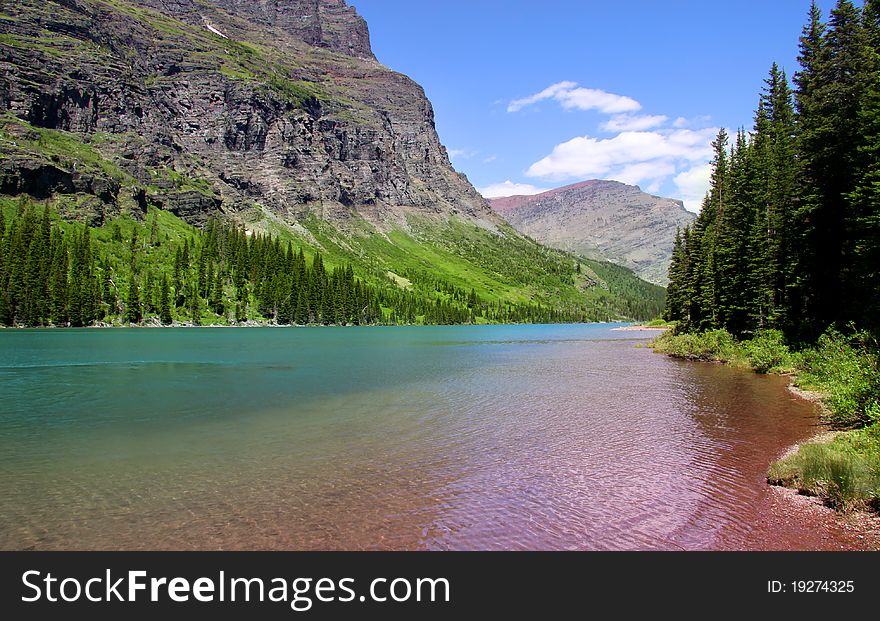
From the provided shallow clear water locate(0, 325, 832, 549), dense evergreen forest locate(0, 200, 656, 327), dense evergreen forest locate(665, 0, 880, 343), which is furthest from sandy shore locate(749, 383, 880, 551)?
dense evergreen forest locate(0, 200, 656, 327)

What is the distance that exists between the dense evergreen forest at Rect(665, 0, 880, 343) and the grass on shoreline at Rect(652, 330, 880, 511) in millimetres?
2386

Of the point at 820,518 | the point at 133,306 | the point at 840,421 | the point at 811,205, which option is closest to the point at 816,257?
the point at 811,205

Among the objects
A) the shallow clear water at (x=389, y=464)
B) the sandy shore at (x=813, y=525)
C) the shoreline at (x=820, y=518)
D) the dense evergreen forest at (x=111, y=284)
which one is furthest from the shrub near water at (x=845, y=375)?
the dense evergreen forest at (x=111, y=284)

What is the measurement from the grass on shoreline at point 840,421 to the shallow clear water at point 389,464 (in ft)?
4.51

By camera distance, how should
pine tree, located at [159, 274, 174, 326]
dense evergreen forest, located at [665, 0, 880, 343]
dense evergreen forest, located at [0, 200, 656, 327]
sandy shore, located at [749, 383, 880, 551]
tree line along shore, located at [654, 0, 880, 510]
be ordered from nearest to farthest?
sandy shore, located at [749, 383, 880, 551], tree line along shore, located at [654, 0, 880, 510], dense evergreen forest, located at [665, 0, 880, 343], dense evergreen forest, located at [0, 200, 656, 327], pine tree, located at [159, 274, 174, 326]

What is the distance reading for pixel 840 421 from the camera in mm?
22109

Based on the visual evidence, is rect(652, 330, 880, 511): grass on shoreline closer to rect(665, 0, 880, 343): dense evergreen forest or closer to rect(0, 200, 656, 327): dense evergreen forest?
rect(665, 0, 880, 343): dense evergreen forest

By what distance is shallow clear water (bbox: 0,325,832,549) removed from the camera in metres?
12.6

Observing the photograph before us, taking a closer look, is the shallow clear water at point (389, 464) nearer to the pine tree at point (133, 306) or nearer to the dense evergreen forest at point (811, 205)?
the dense evergreen forest at point (811, 205)

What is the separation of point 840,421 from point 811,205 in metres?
26.3

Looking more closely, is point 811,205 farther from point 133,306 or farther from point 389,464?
point 133,306
